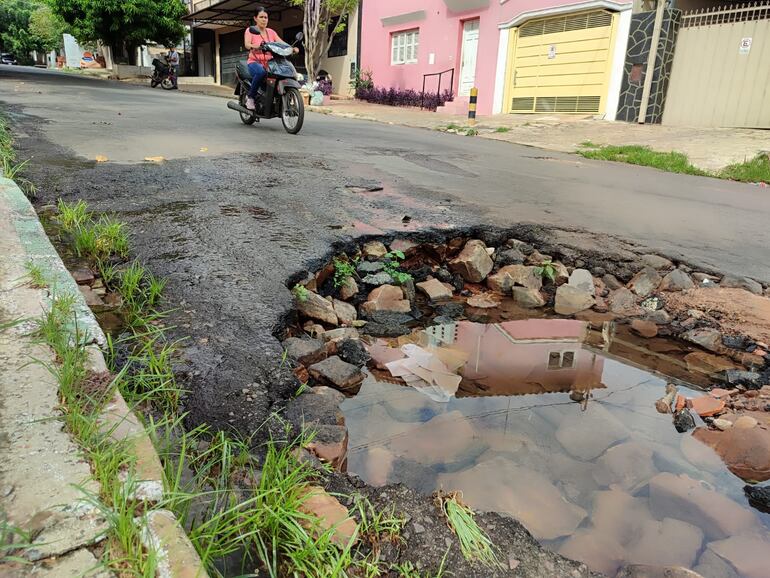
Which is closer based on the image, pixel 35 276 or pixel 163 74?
pixel 35 276

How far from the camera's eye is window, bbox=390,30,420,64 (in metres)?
17.2

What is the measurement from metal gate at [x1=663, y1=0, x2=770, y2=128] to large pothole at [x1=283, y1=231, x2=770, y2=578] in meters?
8.68

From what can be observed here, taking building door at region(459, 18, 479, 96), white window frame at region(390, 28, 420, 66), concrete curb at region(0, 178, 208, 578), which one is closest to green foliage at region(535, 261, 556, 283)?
concrete curb at region(0, 178, 208, 578)

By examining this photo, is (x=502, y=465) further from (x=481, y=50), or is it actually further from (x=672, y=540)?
(x=481, y=50)

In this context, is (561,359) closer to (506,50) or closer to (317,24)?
(506,50)

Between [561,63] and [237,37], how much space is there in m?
18.4

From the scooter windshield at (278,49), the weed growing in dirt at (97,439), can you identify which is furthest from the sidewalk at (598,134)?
the weed growing in dirt at (97,439)

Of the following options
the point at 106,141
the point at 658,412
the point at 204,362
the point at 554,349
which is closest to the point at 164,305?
the point at 204,362

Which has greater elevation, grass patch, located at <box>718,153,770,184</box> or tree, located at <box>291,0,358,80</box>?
tree, located at <box>291,0,358,80</box>

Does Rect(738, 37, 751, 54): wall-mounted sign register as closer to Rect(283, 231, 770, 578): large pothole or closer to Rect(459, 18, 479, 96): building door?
Rect(459, 18, 479, 96): building door

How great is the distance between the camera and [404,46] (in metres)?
17.6

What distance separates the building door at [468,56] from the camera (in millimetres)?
15375

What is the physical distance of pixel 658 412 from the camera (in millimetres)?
2500

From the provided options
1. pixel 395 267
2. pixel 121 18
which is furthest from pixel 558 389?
pixel 121 18
